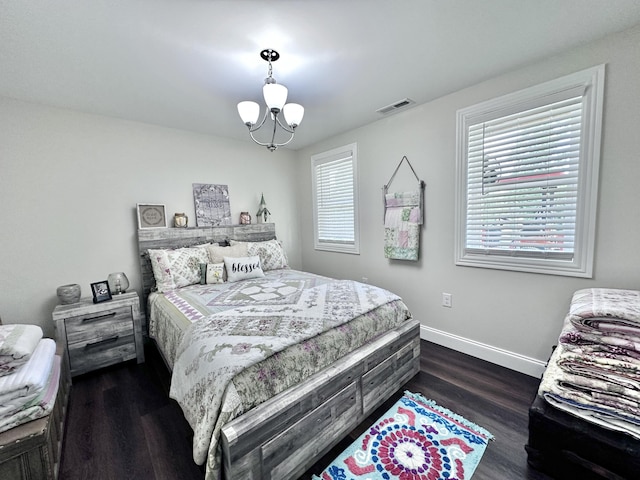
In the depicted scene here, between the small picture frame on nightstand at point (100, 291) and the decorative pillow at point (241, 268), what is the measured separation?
1.06 metres

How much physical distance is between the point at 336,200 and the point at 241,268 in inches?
62.5

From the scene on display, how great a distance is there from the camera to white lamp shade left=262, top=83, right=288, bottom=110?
5.54 ft

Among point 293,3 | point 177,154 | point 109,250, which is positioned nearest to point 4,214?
point 109,250

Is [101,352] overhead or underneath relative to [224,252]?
underneath

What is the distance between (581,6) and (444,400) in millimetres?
2540

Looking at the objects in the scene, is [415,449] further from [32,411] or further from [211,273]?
[211,273]

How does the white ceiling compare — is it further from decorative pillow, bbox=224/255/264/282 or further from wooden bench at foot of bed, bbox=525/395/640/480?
wooden bench at foot of bed, bbox=525/395/640/480

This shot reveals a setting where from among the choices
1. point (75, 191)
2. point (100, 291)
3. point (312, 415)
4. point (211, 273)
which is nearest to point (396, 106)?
point (211, 273)

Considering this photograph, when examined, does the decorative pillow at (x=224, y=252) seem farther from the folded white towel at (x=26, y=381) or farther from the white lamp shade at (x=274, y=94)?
the white lamp shade at (x=274, y=94)

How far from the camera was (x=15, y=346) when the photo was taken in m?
1.39

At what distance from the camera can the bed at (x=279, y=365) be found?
46.7 inches

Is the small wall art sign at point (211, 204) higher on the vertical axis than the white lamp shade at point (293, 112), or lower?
lower

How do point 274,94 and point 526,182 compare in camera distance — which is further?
point 526,182

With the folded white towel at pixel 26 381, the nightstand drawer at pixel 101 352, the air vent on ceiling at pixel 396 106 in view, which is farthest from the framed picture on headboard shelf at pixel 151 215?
the air vent on ceiling at pixel 396 106
